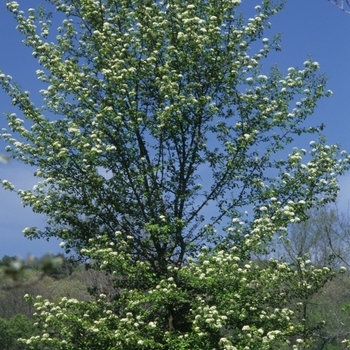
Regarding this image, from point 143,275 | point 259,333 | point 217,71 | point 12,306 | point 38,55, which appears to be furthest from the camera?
point 12,306

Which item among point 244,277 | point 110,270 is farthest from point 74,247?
point 244,277

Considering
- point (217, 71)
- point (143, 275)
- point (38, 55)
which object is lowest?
point (143, 275)

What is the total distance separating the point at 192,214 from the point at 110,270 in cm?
263

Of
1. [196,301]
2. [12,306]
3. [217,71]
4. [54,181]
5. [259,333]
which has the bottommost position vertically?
[259,333]

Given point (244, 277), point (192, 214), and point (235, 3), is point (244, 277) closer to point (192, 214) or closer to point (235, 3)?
point (192, 214)

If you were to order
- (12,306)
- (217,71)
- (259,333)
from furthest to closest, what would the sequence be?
1. (12,306)
2. (217,71)
3. (259,333)

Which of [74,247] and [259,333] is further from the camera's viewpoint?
[74,247]

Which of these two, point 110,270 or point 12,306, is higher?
point 12,306

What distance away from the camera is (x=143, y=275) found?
15172mm

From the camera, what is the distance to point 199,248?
16.1 metres

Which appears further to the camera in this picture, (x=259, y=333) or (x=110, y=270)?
(x=110, y=270)

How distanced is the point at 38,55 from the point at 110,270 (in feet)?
20.6

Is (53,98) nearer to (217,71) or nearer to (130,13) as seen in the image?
(130,13)

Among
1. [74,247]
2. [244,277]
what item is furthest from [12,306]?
[244,277]
